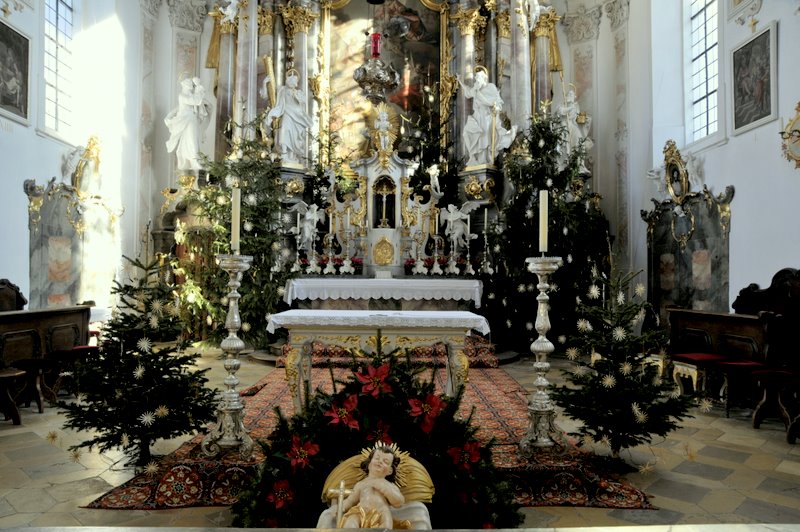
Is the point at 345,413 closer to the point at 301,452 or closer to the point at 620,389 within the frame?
the point at 301,452

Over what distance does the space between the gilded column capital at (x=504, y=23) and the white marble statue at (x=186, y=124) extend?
695 centimetres

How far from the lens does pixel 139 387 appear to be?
425cm

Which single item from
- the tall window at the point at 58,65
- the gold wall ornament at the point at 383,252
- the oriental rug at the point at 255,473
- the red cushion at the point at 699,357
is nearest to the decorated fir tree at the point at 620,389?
the oriental rug at the point at 255,473

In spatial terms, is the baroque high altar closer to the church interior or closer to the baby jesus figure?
the church interior

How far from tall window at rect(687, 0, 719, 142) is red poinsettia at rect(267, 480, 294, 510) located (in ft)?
33.0

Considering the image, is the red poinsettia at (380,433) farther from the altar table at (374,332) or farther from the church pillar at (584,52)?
the church pillar at (584,52)

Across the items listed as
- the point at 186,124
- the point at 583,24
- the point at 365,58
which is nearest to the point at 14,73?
the point at 186,124

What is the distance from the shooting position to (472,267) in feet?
38.1

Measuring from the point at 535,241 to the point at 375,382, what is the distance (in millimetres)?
7955

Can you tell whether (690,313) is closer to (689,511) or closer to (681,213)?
(681,213)

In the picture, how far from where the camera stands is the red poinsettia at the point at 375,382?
2906 mm

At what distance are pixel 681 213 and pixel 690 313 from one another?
2.58m

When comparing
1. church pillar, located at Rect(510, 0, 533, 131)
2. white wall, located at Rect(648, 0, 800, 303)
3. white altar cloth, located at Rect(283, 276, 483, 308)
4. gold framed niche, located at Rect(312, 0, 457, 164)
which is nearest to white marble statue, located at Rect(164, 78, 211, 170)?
gold framed niche, located at Rect(312, 0, 457, 164)

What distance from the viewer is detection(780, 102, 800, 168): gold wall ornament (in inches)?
267
